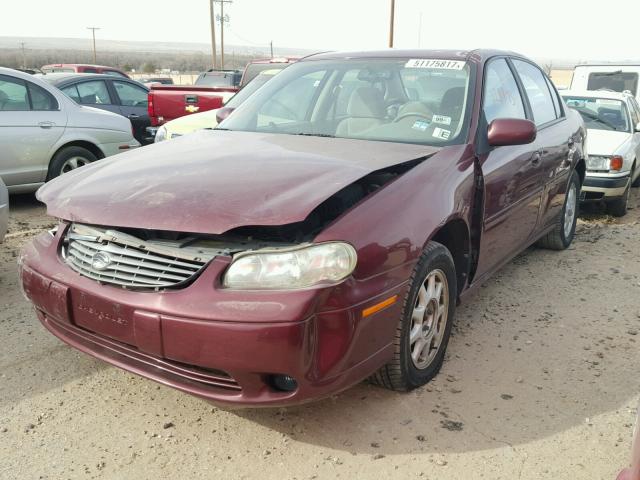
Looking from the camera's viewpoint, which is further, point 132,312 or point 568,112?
point 568,112

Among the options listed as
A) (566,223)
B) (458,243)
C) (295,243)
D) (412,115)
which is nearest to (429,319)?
(458,243)

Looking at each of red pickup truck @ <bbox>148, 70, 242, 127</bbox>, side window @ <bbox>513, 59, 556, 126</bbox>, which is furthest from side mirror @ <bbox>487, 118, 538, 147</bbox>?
red pickup truck @ <bbox>148, 70, 242, 127</bbox>

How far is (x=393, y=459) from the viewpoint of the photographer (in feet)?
8.40

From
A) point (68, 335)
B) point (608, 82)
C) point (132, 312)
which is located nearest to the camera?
point (132, 312)

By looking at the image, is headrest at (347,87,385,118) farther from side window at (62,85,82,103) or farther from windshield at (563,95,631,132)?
side window at (62,85,82,103)

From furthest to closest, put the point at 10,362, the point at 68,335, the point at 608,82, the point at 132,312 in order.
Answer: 1. the point at 608,82
2. the point at 10,362
3. the point at 68,335
4. the point at 132,312

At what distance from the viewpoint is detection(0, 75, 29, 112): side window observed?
654 centimetres

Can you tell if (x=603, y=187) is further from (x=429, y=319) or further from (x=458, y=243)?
(x=429, y=319)

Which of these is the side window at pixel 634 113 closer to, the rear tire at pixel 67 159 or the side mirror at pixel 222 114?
the side mirror at pixel 222 114

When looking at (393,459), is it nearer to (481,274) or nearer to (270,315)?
(270,315)

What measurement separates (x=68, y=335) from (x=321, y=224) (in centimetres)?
129

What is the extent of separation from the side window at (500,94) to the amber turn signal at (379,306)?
1587 mm

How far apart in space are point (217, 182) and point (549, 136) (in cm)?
293

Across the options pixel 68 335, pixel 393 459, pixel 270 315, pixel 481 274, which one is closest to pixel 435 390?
pixel 393 459
